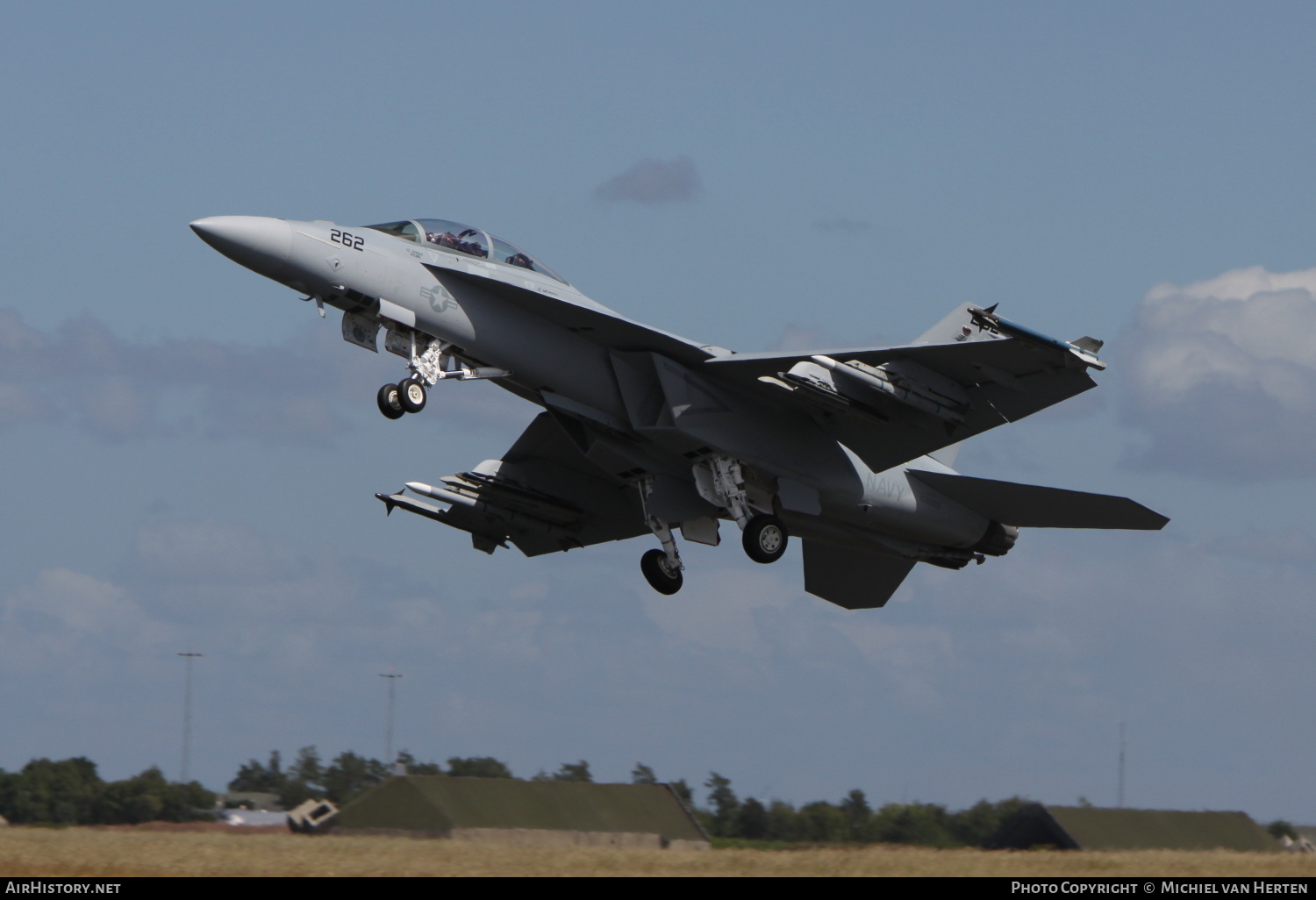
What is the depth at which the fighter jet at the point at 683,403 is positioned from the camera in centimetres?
1794

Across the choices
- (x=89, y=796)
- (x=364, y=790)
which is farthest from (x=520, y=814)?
(x=89, y=796)

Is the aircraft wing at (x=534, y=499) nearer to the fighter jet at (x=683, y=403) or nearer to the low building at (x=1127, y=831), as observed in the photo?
the fighter jet at (x=683, y=403)

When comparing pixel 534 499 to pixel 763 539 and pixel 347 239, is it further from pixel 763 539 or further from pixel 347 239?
pixel 347 239

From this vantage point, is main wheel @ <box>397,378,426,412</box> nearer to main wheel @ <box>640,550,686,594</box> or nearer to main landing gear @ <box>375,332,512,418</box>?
main landing gear @ <box>375,332,512,418</box>

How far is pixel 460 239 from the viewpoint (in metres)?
18.8

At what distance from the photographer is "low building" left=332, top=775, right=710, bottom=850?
1844cm

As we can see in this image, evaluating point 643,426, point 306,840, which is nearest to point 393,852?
point 306,840

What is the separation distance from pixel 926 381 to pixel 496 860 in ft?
26.9

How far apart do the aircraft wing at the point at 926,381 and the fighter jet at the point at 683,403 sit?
0.03 m

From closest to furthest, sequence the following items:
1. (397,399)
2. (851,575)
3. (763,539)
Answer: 1. (397,399)
2. (763,539)
3. (851,575)

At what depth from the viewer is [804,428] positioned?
68.0ft

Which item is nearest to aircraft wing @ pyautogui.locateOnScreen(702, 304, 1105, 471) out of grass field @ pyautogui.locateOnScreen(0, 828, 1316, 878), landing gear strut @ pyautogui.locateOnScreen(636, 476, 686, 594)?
landing gear strut @ pyautogui.locateOnScreen(636, 476, 686, 594)

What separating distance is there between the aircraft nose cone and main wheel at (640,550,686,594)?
723 cm
